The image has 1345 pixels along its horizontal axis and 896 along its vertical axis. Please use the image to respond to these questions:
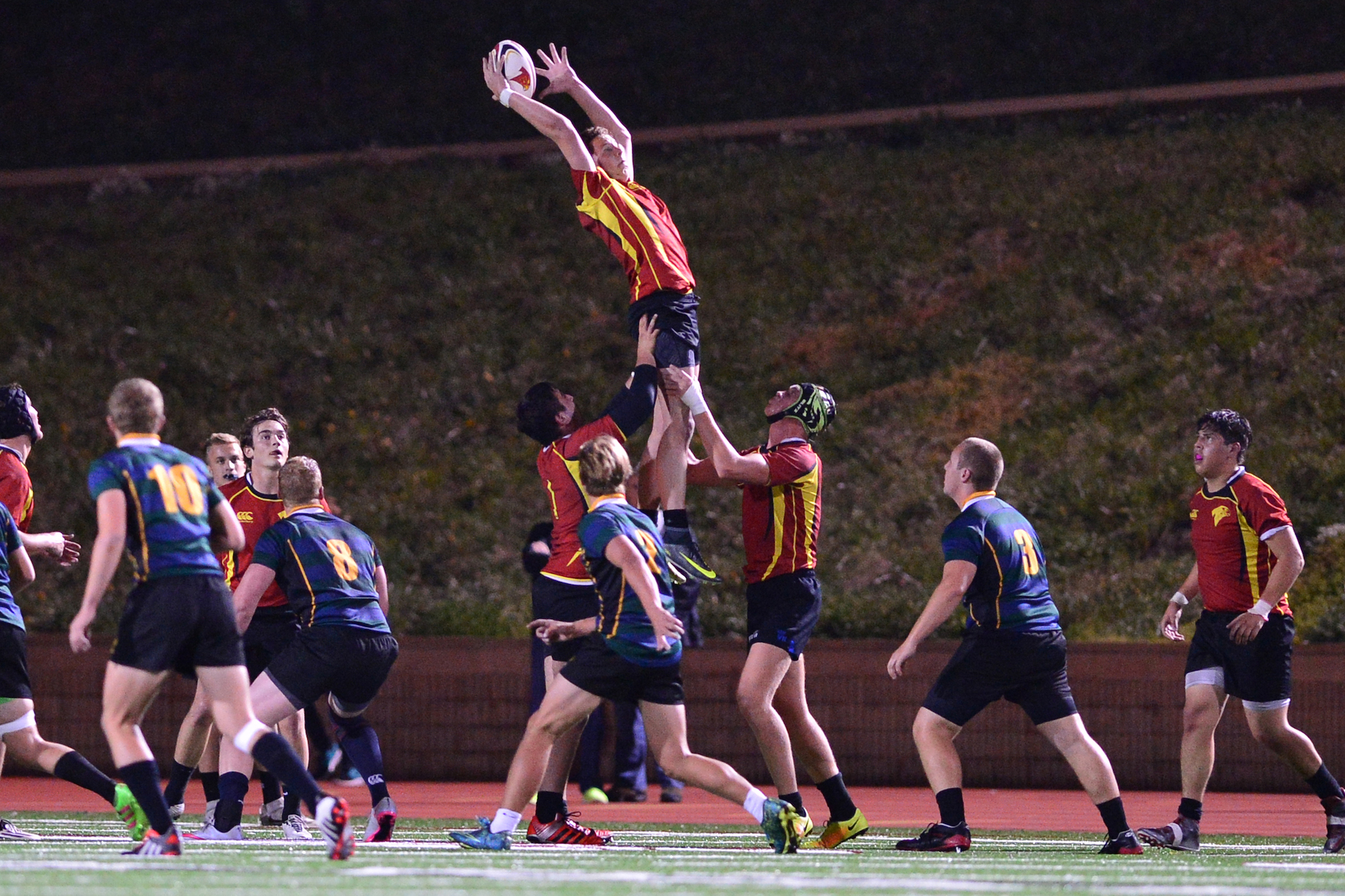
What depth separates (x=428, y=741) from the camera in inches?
643

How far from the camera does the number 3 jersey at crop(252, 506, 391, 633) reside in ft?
29.9

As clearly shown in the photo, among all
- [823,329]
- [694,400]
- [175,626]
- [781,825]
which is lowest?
[781,825]

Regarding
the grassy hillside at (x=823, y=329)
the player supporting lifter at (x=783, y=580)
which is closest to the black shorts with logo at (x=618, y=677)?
the player supporting lifter at (x=783, y=580)

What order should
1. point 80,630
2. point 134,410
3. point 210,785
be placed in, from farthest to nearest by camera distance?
point 210,785, point 134,410, point 80,630

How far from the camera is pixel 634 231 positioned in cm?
966

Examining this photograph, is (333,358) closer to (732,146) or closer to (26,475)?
(732,146)

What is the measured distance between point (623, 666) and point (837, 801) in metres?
1.81

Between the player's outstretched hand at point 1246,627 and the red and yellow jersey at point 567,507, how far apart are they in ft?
11.4

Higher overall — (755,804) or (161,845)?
(755,804)

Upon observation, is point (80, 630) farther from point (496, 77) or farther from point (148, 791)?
point (496, 77)

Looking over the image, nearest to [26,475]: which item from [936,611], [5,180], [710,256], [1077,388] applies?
[936,611]

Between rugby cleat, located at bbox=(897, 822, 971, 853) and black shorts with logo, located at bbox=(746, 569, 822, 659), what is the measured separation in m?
1.13

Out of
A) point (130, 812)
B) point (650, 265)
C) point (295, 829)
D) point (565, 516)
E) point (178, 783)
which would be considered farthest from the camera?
point (178, 783)

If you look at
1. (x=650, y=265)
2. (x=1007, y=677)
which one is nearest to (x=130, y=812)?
(x=650, y=265)
